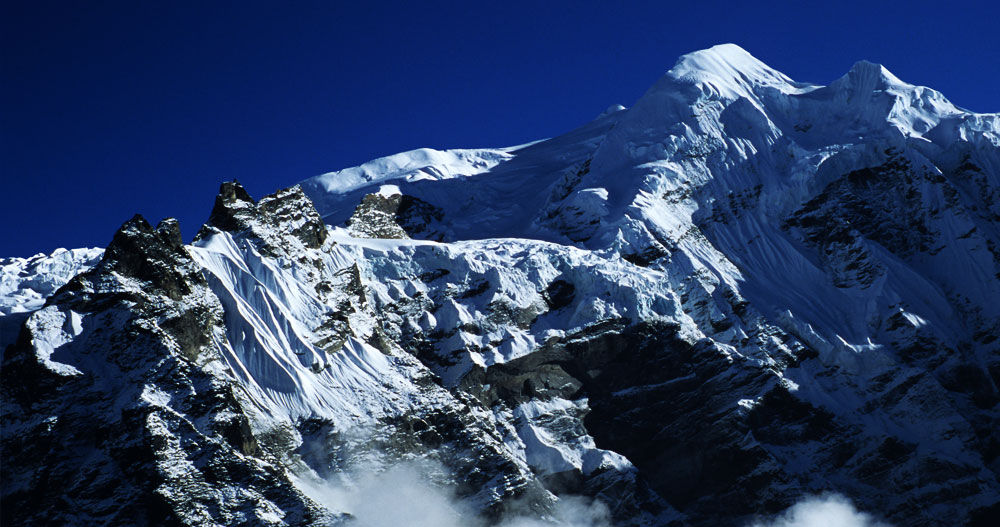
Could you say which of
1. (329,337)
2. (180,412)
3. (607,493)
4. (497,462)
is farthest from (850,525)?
(180,412)

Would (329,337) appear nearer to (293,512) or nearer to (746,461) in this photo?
(293,512)

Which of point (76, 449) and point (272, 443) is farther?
point (272, 443)

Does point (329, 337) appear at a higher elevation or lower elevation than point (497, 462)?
higher

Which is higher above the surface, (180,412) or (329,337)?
(329,337)

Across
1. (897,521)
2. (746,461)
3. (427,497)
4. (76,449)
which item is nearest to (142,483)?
(76,449)

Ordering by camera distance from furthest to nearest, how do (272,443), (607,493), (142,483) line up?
(607,493) → (272,443) → (142,483)

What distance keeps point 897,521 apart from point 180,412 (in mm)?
86020

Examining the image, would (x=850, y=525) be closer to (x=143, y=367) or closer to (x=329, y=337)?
(x=329, y=337)

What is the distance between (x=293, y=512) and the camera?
16800cm

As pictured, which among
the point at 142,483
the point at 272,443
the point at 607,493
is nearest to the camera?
the point at 142,483

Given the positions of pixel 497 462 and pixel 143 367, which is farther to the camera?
pixel 497 462

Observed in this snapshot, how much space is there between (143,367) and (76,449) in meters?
11.7

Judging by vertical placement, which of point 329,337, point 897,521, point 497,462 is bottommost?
point 897,521

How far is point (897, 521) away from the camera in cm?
19312
